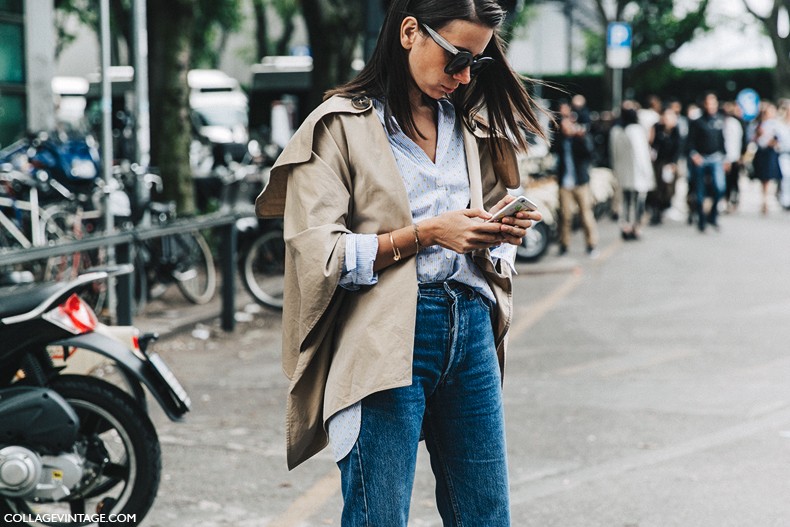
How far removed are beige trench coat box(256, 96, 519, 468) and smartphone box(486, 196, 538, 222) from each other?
21 centimetres

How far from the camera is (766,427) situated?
6.02 metres

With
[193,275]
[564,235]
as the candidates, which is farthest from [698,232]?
[193,275]

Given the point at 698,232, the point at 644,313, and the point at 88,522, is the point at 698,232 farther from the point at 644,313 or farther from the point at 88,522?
the point at 88,522

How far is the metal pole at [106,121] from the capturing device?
8.44 metres

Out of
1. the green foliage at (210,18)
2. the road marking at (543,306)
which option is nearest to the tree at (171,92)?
the road marking at (543,306)

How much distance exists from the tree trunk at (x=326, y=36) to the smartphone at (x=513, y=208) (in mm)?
12475

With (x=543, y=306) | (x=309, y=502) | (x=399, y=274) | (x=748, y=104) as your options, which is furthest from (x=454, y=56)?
(x=748, y=104)

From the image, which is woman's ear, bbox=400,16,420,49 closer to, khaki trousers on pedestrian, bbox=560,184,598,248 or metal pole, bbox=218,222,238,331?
metal pole, bbox=218,222,238,331

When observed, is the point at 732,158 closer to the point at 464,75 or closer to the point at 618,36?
the point at 618,36

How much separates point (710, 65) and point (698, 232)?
30.9 m

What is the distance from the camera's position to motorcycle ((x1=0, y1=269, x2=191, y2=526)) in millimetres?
3920

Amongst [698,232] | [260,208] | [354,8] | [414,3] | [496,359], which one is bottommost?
[698,232]

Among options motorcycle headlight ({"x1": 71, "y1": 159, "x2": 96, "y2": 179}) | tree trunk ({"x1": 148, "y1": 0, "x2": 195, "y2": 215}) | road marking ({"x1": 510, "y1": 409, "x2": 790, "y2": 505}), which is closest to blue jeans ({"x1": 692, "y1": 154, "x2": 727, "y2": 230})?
tree trunk ({"x1": 148, "y1": 0, "x2": 195, "y2": 215})

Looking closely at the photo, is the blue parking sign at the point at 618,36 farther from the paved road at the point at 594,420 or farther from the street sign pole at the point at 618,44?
the paved road at the point at 594,420
